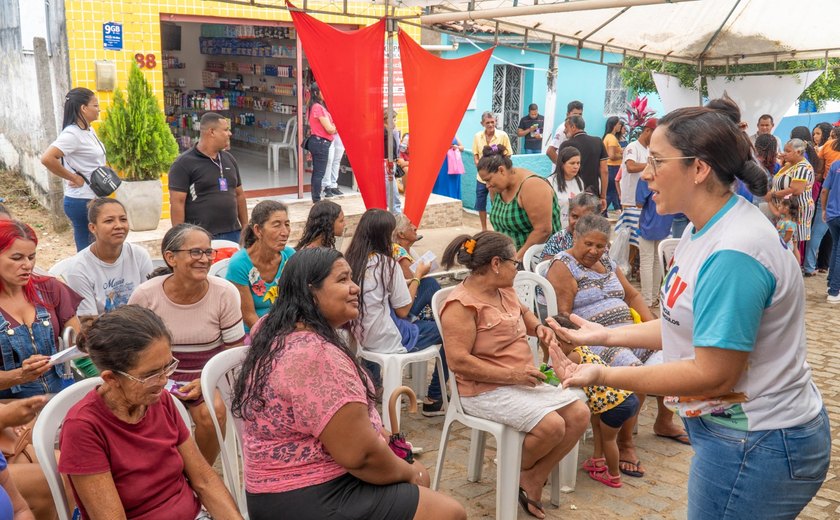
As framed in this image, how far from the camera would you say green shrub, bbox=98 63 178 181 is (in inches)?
326

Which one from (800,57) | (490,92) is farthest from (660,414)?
(490,92)

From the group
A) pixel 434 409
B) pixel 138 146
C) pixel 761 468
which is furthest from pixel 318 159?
pixel 761 468

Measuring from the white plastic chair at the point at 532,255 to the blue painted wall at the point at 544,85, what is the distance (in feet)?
35.9

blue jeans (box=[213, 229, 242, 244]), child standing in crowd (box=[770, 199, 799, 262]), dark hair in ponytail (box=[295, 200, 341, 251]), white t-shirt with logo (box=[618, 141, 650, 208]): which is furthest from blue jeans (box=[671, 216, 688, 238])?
blue jeans (box=[213, 229, 242, 244])

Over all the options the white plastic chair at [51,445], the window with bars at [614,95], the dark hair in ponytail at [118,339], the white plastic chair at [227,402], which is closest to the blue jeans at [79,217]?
the white plastic chair at [227,402]

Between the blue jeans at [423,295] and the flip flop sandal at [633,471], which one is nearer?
the flip flop sandal at [633,471]

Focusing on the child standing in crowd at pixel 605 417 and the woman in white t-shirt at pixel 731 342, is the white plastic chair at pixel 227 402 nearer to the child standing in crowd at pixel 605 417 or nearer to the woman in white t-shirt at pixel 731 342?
the woman in white t-shirt at pixel 731 342

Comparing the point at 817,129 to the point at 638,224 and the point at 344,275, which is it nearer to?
the point at 638,224

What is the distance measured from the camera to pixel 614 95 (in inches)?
766

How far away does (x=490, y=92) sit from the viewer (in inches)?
675

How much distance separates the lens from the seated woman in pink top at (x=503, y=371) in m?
3.61

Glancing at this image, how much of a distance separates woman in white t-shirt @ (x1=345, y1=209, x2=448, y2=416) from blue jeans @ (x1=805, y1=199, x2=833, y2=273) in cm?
640

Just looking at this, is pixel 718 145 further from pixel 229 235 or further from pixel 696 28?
pixel 696 28

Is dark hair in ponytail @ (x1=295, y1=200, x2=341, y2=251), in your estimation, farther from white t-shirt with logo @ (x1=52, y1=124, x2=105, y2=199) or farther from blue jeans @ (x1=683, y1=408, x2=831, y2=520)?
blue jeans @ (x1=683, y1=408, x2=831, y2=520)
